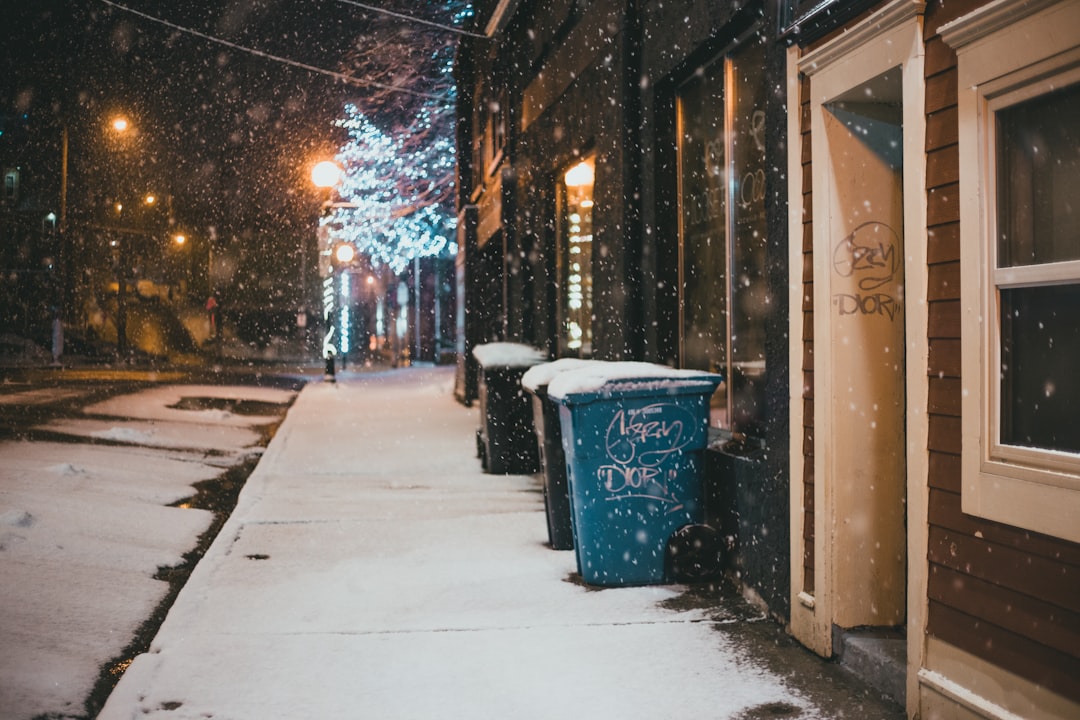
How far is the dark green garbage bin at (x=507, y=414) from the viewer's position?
376 inches

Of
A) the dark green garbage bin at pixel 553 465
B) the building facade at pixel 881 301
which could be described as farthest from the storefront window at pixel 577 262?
the dark green garbage bin at pixel 553 465

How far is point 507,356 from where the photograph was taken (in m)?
9.70

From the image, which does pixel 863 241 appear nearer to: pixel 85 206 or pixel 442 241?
pixel 442 241

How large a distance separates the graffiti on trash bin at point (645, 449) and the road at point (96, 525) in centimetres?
259

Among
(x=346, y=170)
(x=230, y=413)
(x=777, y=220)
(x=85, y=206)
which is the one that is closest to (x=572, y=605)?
(x=777, y=220)

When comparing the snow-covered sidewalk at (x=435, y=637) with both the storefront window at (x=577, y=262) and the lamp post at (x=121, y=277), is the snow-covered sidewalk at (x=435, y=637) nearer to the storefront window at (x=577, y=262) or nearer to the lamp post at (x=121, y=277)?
the storefront window at (x=577, y=262)

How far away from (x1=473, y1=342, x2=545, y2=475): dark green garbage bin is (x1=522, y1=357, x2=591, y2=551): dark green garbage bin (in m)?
2.95

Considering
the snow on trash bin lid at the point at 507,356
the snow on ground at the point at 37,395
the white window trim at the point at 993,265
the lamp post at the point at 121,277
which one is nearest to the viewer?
the white window trim at the point at 993,265

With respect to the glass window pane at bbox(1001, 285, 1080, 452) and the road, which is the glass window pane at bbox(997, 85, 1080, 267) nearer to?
the glass window pane at bbox(1001, 285, 1080, 452)

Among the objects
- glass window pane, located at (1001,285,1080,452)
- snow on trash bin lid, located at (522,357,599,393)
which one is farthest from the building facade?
snow on trash bin lid, located at (522,357,599,393)

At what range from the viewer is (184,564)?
6375 millimetres

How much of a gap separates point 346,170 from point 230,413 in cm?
1400

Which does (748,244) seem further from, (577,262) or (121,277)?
(121,277)

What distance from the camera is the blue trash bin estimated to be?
5387 mm
